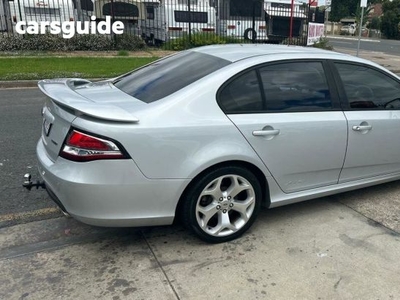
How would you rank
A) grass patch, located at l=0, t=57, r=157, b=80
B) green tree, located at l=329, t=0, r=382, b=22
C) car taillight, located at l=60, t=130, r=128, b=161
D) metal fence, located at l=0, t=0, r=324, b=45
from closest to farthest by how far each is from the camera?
car taillight, located at l=60, t=130, r=128, b=161, grass patch, located at l=0, t=57, r=157, b=80, metal fence, located at l=0, t=0, r=324, b=45, green tree, located at l=329, t=0, r=382, b=22

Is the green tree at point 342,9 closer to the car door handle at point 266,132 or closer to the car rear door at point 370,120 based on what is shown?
the car rear door at point 370,120

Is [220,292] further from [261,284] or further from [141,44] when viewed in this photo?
[141,44]

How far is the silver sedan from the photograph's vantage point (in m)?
2.61

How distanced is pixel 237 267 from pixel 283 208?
1.07 m

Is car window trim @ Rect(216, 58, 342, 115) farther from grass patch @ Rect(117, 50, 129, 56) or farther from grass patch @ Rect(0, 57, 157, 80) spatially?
grass patch @ Rect(117, 50, 129, 56)

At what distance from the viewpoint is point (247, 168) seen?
9.91 ft

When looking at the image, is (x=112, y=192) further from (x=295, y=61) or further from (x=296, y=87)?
(x=295, y=61)

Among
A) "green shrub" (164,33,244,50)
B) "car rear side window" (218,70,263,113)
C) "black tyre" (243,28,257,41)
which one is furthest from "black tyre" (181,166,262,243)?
"black tyre" (243,28,257,41)

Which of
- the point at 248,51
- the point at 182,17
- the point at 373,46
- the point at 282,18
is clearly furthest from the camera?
the point at 373,46

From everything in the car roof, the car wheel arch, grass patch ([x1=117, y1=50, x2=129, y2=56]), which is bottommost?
the car wheel arch

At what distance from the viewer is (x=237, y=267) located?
9.12 feet

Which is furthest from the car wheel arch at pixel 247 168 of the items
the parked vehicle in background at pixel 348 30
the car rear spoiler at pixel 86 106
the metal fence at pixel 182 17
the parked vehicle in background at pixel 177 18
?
the parked vehicle in background at pixel 348 30

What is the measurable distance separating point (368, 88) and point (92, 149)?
2525mm

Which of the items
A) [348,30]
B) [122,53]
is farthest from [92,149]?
[348,30]
